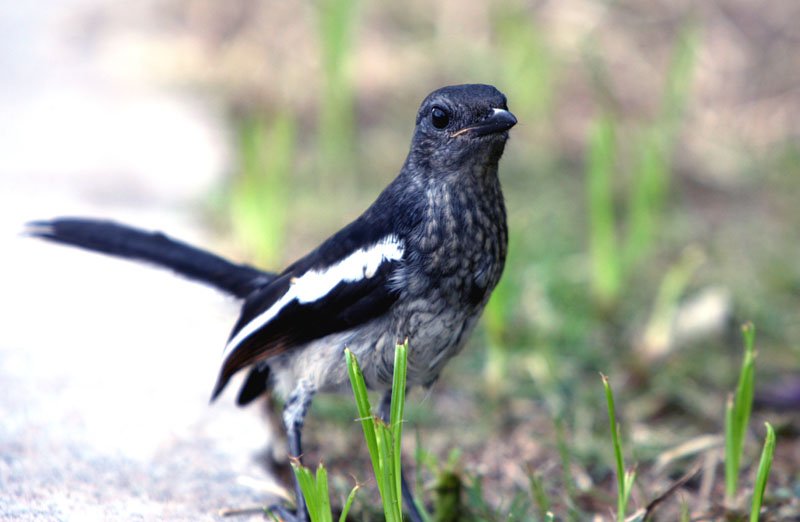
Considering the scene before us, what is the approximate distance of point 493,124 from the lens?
7.63 ft

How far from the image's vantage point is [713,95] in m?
5.99

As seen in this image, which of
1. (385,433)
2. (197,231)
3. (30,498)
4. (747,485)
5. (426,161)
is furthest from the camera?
(197,231)

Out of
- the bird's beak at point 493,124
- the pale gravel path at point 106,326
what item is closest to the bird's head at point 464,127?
the bird's beak at point 493,124

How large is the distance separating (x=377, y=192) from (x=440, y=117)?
2610mm

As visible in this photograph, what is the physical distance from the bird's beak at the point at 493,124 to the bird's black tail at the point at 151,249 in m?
0.96

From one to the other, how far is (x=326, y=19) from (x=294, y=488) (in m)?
2.69

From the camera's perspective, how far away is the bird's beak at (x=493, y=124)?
231 centimetres

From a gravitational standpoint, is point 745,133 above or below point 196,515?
above

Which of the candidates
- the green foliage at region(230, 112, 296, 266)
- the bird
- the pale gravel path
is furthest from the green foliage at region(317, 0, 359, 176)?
the bird

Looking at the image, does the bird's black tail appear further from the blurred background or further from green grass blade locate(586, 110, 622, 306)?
green grass blade locate(586, 110, 622, 306)

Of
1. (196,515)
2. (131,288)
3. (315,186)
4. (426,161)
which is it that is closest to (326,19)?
(315,186)

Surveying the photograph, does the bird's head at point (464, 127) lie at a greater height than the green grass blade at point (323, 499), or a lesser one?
greater

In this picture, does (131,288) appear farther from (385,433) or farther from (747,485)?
(747,485)

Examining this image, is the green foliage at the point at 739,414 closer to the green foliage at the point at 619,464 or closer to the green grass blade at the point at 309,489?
the green foliage at the point at 619,464
